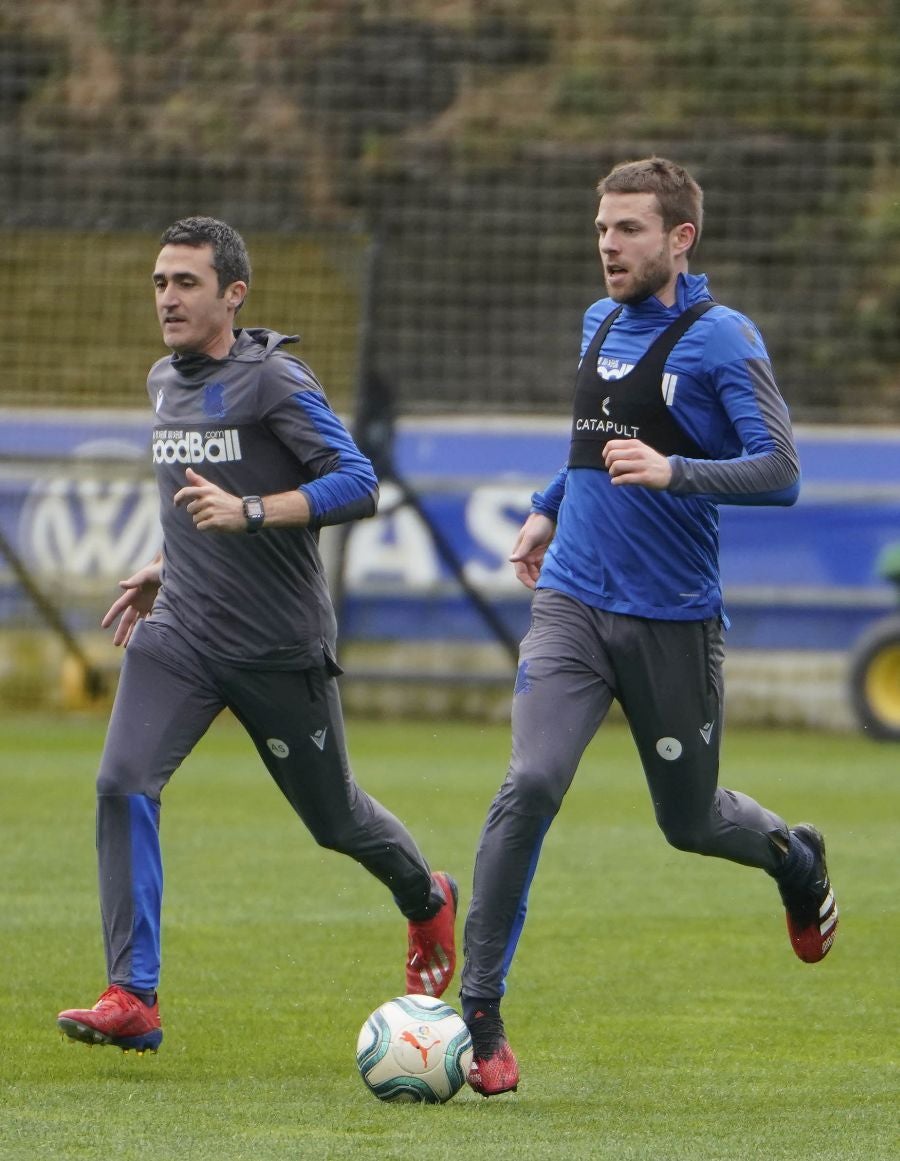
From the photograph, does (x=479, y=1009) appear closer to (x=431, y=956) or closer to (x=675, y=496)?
(x=431, y=956)

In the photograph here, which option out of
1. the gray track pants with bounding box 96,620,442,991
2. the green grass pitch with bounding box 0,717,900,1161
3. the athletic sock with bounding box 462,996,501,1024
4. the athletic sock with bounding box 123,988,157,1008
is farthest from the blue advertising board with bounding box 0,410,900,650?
the athletic sock with bounding box 462,996,501,1024

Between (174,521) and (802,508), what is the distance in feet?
36.3

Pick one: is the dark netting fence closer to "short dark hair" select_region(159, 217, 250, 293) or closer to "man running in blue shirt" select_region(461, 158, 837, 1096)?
"short dark hair" select_region(159, 217, 250, 293)

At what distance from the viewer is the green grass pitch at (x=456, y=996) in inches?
191

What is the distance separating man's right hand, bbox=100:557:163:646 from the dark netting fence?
11613mm

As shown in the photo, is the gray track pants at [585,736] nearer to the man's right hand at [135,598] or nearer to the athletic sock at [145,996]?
the athletic sock at [145,996]

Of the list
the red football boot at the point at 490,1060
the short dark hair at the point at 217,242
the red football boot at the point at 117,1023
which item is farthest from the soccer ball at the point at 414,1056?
the short dark hair at the point at 217,242

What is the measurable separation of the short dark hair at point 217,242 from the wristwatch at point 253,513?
728mm

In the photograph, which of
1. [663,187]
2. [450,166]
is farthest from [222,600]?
[450,166]

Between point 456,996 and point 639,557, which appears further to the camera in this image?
point 456,996

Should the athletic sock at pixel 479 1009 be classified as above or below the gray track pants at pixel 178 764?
below

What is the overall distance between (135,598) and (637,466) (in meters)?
1.68

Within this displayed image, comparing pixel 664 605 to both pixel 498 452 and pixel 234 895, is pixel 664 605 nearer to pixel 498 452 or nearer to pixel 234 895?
pixel 234 895

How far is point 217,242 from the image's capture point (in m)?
5.85
